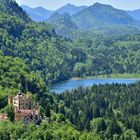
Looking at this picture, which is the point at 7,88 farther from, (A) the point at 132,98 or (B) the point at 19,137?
(A) the point at 132,98

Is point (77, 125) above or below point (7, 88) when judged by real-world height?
below

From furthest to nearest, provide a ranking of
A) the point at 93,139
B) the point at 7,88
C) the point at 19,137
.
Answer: the point at 7,88 → the point at 93,139 → the point at 19,137

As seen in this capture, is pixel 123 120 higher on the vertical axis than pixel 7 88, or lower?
lower

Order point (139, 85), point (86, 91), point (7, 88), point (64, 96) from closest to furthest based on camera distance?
point (7, 88) < point (64, 96) < point (86, 91) < point (139, 85)

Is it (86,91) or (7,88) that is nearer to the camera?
(7,88)

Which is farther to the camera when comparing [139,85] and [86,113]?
[139,85]

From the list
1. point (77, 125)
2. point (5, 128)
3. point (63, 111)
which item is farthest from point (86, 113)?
point (5, 128)

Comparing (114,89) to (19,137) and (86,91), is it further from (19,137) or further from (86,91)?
(19,137)

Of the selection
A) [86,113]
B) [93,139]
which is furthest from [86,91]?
[93,139]

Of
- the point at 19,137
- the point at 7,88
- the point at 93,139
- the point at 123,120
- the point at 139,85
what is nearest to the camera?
the point at 19,137
